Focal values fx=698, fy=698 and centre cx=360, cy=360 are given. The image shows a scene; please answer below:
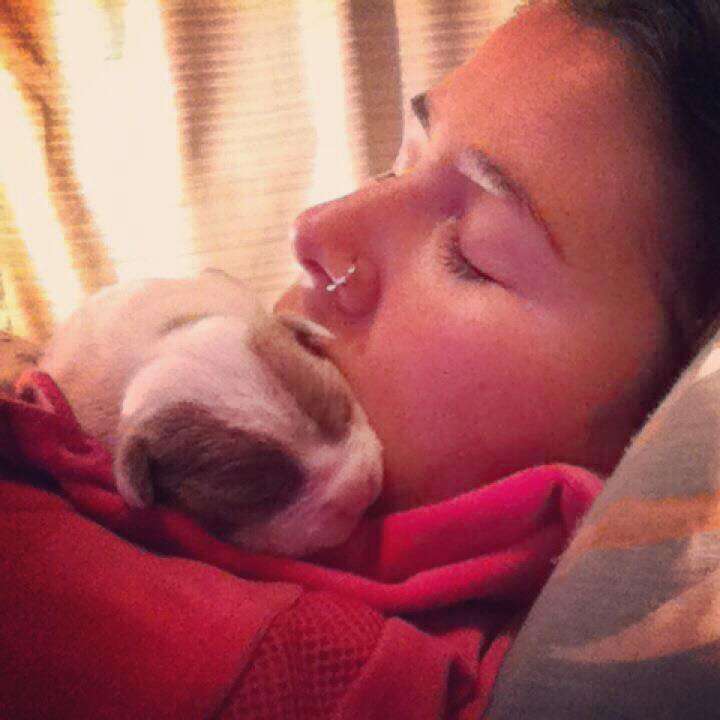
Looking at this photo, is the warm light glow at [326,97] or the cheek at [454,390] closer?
the cheek at [454,390]

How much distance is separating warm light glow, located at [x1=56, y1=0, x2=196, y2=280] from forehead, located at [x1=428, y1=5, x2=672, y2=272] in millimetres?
727

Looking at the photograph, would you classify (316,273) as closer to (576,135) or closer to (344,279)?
(344,279)

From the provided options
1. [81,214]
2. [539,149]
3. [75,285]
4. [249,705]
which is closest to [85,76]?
[81,214]

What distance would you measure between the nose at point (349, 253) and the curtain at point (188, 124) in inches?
23.6

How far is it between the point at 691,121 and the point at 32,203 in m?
1.06

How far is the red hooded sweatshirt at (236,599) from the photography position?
0.47 metres

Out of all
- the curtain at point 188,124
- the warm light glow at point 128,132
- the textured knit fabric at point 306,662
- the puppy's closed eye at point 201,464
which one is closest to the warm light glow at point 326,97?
the curtain at point 188,124

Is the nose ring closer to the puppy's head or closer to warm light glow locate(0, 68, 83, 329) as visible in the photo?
the puppy's head

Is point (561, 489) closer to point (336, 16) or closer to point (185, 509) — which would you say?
point (185, 509)

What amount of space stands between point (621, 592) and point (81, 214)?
3.76 feet

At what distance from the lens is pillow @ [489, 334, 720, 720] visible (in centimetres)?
36

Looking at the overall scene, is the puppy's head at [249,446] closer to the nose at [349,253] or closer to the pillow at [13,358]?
the nose at [349,253]

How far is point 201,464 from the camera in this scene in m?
0.59

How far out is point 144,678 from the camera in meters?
0.47
